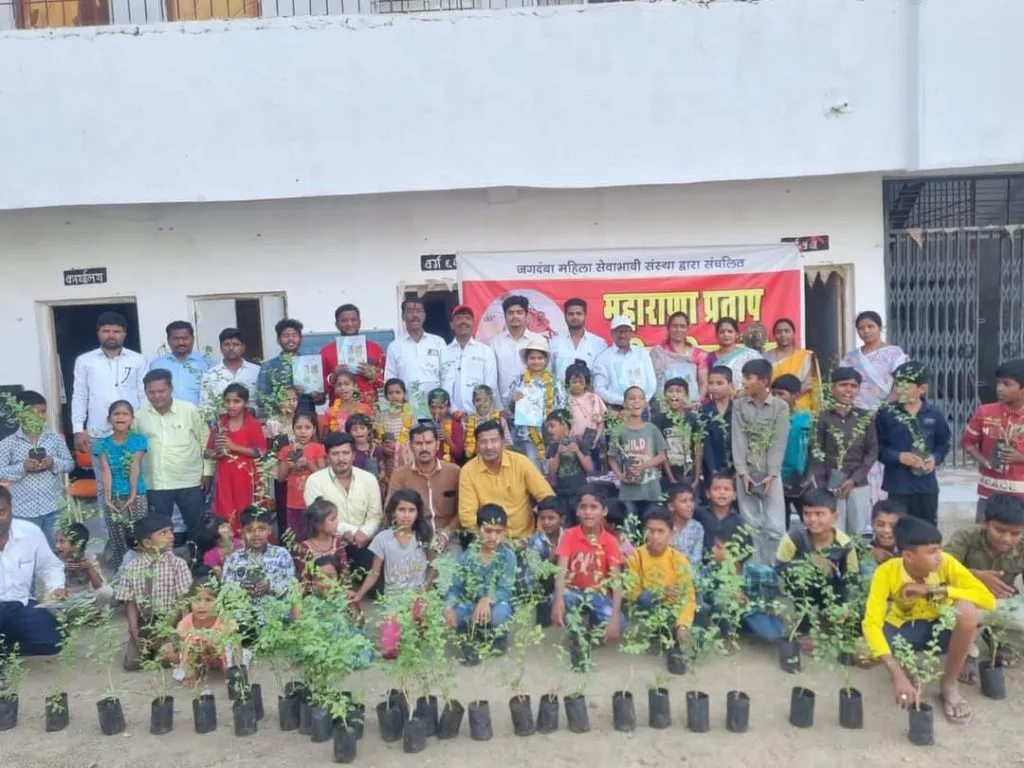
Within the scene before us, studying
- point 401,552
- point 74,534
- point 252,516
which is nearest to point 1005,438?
point 401,552

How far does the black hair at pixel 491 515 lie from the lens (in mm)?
4420

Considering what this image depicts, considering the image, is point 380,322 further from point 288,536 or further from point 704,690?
point 704,690

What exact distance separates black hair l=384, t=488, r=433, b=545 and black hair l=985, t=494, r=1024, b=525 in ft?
8.99

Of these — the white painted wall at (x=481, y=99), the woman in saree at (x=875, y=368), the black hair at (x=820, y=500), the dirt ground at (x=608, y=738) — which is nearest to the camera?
the dirt ground at (x=608, y=738)

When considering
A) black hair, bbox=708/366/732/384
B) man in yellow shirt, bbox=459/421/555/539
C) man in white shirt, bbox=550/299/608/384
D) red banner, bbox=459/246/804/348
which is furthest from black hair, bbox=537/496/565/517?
red banner, bbox=459/246/804/348

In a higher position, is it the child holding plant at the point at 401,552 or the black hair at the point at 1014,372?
the black hair at the point at 1014,372

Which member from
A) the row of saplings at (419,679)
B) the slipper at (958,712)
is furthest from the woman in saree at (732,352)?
the slipper at (958,712)

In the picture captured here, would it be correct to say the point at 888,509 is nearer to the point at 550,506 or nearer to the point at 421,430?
the point at 550,506

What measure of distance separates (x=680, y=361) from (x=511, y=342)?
119 centimetres

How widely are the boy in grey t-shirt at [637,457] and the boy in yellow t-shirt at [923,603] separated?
1655 mm

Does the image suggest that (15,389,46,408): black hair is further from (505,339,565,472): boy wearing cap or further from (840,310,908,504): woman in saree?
(840,310,908,504): woman in saree

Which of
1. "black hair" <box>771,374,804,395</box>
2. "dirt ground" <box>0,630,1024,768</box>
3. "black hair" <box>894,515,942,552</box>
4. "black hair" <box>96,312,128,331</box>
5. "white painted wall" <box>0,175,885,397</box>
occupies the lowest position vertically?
"dirt ground" <box>0,630,1024,768</box>

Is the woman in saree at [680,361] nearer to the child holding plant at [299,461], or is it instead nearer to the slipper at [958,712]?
the child holding plant at [299,461]

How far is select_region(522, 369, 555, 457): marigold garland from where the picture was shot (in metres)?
5.59
